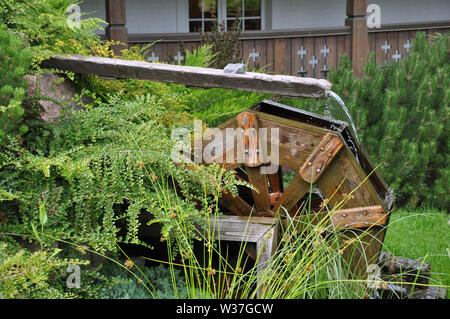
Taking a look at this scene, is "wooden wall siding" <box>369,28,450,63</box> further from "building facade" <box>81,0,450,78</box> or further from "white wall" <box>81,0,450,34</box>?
"white wall" <box>81,0,450,34</box>

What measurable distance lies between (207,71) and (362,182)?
1.28 metres

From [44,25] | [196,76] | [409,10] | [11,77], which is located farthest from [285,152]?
[409,10]

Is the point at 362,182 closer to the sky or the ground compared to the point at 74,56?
closer to the ground

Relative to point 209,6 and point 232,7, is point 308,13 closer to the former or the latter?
point 232,7

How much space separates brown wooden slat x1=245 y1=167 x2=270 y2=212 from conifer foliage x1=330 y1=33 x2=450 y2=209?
2.37 metres

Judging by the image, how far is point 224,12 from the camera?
36.9 feet

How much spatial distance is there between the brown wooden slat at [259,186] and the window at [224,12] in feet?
26.5

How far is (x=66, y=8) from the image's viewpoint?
3949mm

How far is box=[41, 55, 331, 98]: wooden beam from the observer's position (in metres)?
3.29

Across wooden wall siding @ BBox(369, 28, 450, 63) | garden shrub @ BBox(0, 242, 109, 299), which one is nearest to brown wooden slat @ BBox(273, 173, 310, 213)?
garden shrub @ BBox(0, 242, 109, 299)

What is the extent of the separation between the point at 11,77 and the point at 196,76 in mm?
1180
